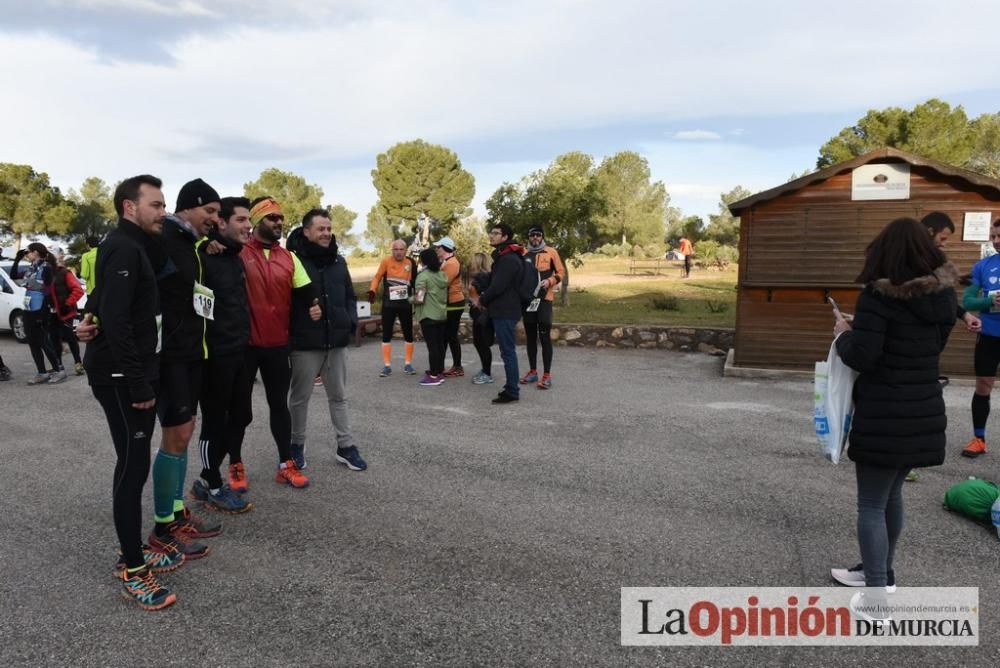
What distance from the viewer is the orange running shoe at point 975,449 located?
17.3ft

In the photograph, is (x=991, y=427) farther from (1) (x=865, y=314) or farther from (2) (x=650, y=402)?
(1) (x=865, y=314)

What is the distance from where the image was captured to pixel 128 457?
124 inches

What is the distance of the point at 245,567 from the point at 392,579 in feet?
2.67

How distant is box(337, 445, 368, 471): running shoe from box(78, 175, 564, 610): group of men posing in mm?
10

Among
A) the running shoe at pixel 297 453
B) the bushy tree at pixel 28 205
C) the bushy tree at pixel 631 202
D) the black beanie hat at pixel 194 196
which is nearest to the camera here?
the black beanie hat at pixel 194 196

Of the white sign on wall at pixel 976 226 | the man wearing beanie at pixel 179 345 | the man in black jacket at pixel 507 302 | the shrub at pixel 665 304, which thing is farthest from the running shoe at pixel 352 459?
the shrub at pixel 665 304

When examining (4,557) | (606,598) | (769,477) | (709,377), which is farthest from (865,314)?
(709,377)

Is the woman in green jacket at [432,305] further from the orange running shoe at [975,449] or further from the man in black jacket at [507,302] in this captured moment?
the orange running shoe at [975,449]

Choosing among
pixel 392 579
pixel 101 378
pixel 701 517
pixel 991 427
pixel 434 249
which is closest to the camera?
pixel 101 378

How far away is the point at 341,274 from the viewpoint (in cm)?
494

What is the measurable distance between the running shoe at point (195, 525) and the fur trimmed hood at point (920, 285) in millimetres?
3725

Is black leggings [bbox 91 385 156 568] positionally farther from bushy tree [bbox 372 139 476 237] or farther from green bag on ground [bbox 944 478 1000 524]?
bushy tree [bbox 372 139 476 237]

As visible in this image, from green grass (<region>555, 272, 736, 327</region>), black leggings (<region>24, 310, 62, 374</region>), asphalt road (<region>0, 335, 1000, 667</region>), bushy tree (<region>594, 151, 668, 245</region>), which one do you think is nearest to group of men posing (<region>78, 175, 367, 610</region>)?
asphalt road (<region>0, 335, 1000, 667</region>)

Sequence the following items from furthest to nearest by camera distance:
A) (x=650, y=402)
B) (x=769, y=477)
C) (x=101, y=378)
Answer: (x=650, y=402) → (x=769, y=477) → (x=101, y=378)
